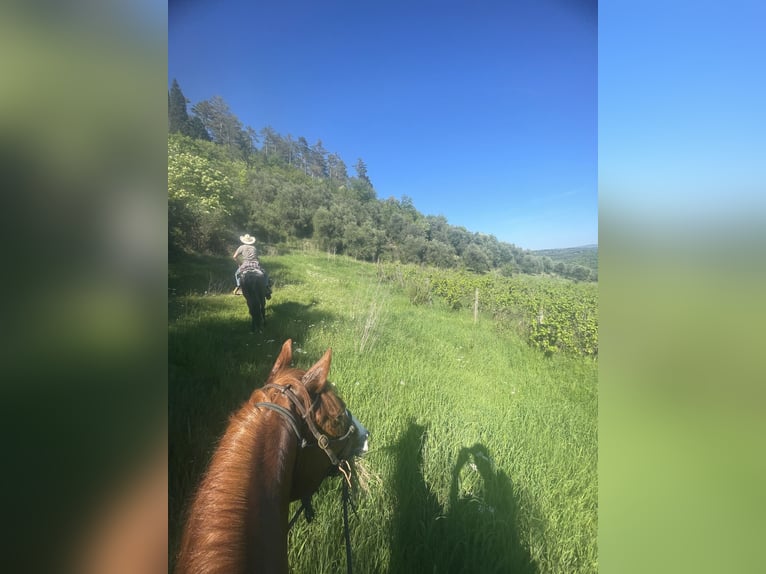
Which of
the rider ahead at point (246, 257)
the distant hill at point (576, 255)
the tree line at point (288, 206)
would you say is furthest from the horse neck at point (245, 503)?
the distant hill at point (576, 255)

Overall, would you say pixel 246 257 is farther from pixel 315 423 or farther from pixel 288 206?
pixel 315 423

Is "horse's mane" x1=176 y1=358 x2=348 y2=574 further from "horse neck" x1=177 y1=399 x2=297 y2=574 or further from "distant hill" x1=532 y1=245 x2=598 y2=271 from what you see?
"distant hill" x1=532 y1=245 x2=598 y2=271

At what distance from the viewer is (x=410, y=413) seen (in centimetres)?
173

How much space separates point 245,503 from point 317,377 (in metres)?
0.47

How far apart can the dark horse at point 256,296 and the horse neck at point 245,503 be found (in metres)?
0.68

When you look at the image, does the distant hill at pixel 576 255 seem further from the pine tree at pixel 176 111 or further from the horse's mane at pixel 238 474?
the pine tree at pixel 176 111

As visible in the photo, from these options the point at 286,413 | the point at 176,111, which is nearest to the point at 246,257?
the point at 176,111

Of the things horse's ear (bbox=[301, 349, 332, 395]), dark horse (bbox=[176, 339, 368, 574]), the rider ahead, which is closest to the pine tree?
the rider ahead

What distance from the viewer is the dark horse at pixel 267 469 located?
0.95 meters

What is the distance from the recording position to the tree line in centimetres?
159
